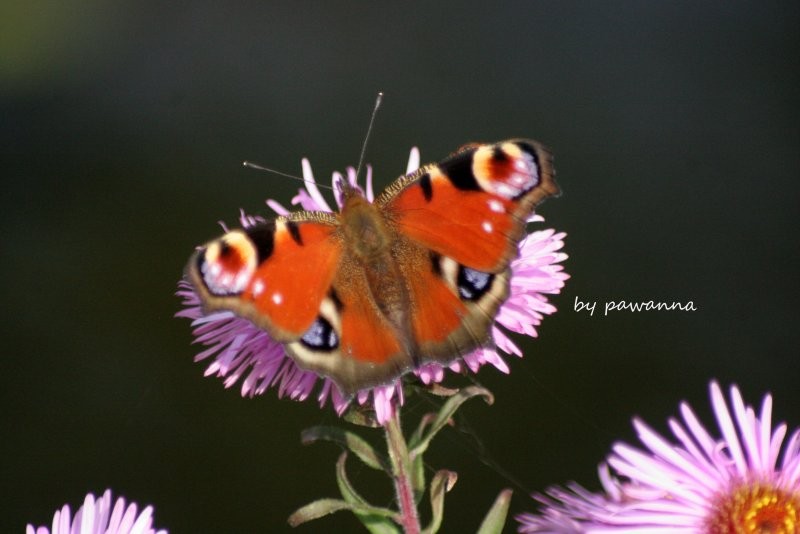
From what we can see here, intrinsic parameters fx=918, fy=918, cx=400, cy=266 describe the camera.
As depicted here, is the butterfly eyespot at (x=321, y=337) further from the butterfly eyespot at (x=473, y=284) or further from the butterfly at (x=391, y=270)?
the butterfly eyespot at (x=473, y=284)

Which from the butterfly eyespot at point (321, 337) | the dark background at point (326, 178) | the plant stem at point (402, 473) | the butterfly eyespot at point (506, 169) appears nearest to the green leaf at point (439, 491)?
the plant stem at point (402, 473)

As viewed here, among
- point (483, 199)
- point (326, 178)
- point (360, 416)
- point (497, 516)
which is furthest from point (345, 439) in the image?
point (326, 178)

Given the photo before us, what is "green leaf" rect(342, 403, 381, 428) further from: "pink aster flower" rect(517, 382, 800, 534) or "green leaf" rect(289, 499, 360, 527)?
"pink aster flower" rect(517, 382, 800, 534)

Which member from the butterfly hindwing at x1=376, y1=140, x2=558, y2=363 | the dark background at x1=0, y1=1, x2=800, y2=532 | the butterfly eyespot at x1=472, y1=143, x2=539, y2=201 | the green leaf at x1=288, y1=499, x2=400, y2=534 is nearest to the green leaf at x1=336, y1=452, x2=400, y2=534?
the green leaf at x1=288, y1=499, x2=400, y2=534

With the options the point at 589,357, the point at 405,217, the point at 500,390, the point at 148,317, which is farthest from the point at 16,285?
the point at 405,217

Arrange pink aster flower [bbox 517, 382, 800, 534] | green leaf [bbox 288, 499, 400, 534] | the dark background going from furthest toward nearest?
1. the dark background
2. green leaf [bbox 288, 499, 400, 534]
3. pink aster flower [bbox 517, 382, 800, 534]

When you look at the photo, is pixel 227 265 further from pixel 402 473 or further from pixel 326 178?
pixel 326 178

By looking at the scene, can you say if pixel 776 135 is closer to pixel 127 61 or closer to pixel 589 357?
pixel 589 357
